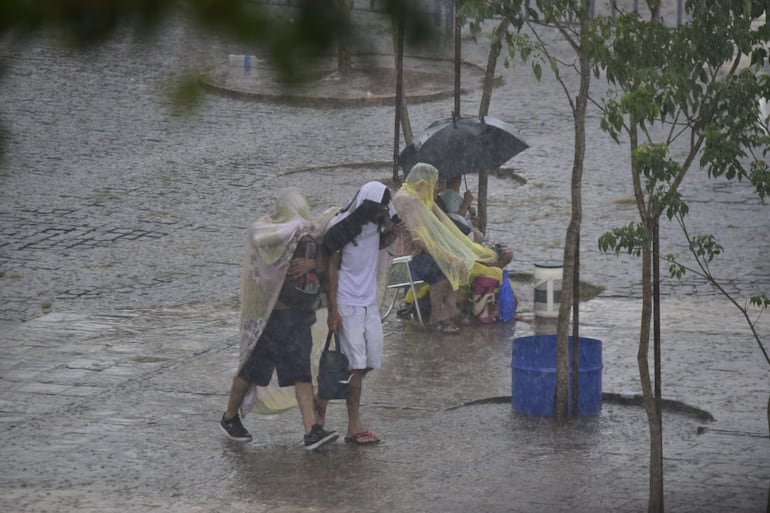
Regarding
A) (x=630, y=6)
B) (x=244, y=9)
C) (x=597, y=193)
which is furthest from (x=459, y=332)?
(x=630, y=6)

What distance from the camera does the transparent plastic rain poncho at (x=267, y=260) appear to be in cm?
887

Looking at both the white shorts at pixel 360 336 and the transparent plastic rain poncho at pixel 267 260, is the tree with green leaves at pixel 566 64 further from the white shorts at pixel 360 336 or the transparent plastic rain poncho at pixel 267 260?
the transparent plastic rain poncho at pixel 267 260

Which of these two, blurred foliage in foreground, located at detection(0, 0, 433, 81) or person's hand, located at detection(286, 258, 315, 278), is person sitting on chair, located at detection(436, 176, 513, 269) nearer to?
person's hand, located at detection(286, 258, 315, 278)

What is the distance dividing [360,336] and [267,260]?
690 millimetres

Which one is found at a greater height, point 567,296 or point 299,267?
point 299,267

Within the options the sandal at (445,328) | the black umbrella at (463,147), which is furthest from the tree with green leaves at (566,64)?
the black umbrella at (463,147)

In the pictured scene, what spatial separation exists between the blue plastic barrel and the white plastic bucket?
2.51m

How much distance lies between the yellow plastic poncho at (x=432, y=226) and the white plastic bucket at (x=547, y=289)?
2.52 feet

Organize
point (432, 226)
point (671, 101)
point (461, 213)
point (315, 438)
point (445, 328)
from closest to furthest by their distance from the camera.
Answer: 1. point (671, 101)
2. point (315, 438)
3. point (432, 226)
4. point (445, 328)
5. point (461, 213)

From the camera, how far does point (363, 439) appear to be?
29.2 ft

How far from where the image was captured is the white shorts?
885 centimetres

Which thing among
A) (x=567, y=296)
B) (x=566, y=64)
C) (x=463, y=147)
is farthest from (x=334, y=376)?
(x=463, y=147)

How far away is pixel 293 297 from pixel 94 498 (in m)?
1.70

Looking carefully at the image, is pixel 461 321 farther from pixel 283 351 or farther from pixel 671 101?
pixel 671 101
